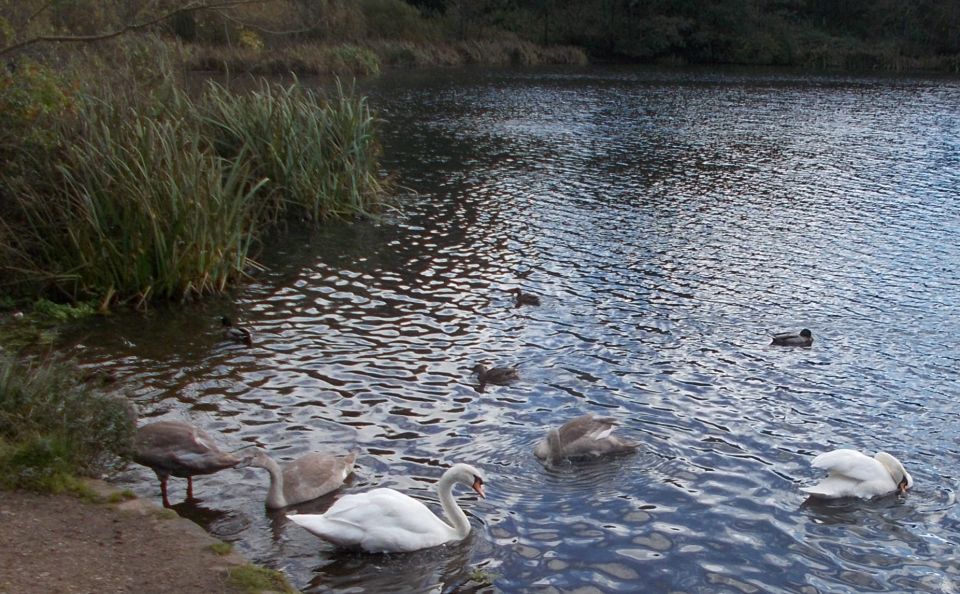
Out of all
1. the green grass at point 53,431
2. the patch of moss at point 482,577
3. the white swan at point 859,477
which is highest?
the green grass at point 53,431

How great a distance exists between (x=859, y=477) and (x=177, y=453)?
6.38 meters

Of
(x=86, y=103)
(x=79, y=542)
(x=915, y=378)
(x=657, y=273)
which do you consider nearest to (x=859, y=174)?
(x=657, y=273)

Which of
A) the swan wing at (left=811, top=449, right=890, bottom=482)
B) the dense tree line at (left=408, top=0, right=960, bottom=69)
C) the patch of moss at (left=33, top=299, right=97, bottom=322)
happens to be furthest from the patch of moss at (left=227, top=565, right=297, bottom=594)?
the dense tree line at (left=408, top=0, right=960, bottom=69)

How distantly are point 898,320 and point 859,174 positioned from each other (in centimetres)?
1492

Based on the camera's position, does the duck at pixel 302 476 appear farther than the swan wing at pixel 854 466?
No

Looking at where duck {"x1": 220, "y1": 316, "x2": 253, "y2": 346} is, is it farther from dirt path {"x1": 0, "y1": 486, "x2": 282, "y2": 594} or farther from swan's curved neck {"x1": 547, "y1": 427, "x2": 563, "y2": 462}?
dirt path {"x1": 0, "y1": 486, "x2": 282, "y2": 594}

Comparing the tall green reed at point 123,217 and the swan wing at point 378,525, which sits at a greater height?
the tall green reed at point 123,217

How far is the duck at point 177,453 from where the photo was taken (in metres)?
8.32

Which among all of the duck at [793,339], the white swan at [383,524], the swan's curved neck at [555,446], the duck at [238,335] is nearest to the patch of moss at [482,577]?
the white swan at [383,524]

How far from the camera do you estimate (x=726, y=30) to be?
76.8 meters

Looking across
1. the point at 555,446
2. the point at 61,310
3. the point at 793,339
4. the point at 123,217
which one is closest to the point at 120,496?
the point at 555,446

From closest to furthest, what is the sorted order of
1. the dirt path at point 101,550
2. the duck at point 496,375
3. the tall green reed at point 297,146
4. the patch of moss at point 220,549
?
the dirt path at point 101,550 → the patch of moss at point 220,549 → the duck at point 496,375 → the tall green reed at point 297,146

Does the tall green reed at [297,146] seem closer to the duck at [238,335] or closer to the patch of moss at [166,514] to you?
the duck at [238,335]

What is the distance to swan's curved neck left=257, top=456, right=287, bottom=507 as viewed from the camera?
27.7 feet
